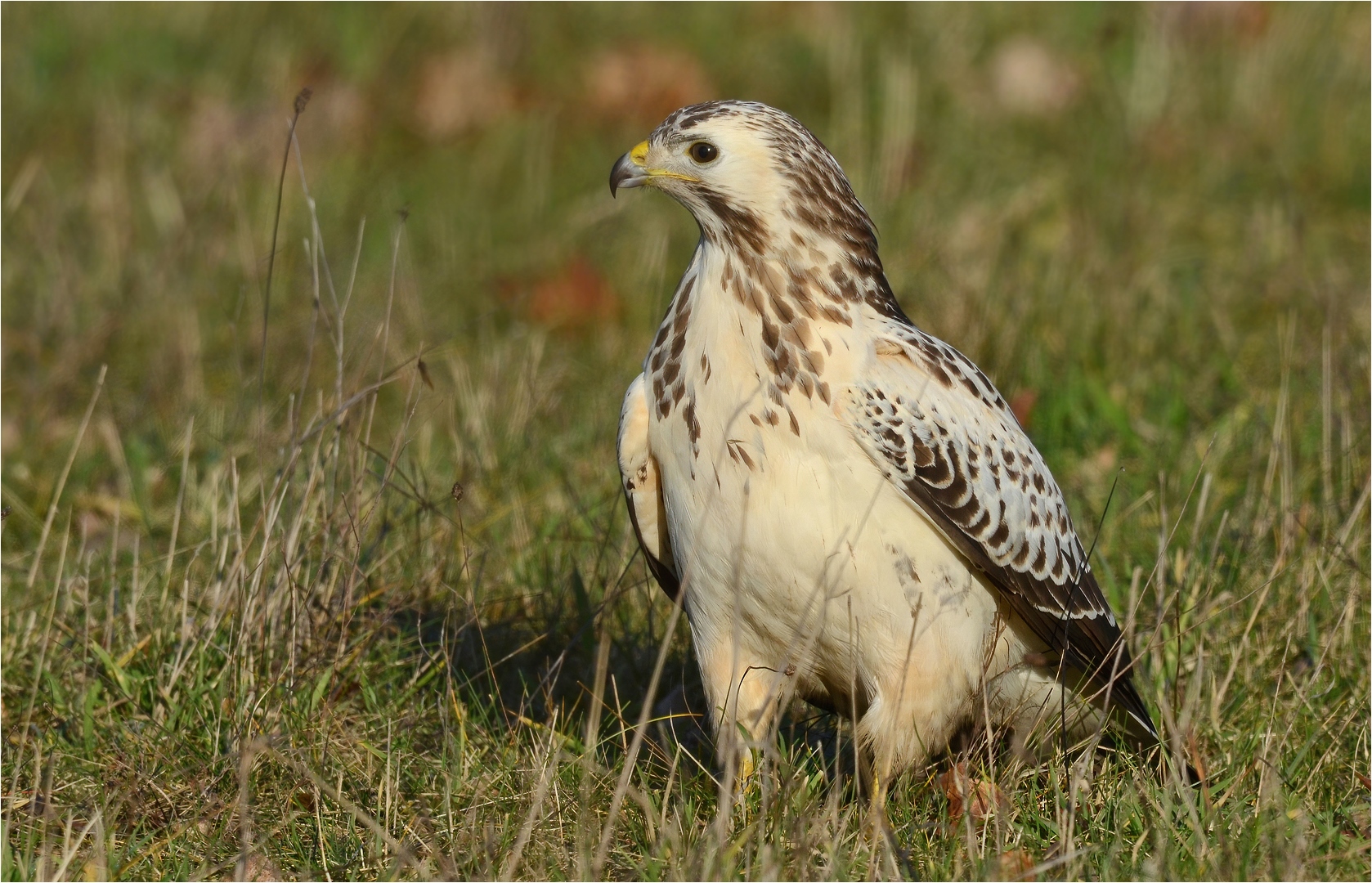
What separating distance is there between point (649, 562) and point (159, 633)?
1.40 meters

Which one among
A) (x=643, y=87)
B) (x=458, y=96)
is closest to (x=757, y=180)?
(x=643, y=87)

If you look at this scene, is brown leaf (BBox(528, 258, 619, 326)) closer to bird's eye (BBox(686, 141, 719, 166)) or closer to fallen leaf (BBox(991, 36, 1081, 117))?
fallen leaf (BBox(991, 36, 1081, 117))

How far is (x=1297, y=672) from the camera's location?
14.7ft

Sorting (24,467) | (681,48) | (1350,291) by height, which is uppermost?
(681,48)

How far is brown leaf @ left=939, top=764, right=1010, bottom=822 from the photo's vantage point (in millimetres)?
3500

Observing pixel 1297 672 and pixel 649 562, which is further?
pixel 1297 672

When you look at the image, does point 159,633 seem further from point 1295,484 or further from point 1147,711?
point 1295,484

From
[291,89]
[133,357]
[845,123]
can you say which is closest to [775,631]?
[133,357]

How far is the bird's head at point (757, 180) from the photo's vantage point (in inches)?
145

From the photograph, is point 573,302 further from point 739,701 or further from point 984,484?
point 984,484

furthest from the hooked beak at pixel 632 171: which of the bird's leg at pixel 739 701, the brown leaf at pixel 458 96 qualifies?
the brown leaf at pixel 458 96

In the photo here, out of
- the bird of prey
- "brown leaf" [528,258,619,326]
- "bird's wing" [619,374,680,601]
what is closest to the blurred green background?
"brown leaf" [528,258,619,326]

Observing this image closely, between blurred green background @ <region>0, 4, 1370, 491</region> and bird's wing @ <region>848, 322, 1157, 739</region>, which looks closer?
bird's wing @ <region>848, 322, 1157, 739</region>

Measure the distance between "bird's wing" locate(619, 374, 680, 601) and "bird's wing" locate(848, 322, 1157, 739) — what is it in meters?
0.56
